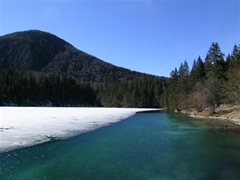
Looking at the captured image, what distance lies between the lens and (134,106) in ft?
493

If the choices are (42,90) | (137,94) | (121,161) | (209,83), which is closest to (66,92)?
(42,90)

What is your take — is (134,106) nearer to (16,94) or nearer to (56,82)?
(56,82)

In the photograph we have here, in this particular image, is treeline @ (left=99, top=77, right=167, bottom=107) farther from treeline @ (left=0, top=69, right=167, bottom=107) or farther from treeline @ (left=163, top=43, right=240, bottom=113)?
treeline @ (left=163, top=43, right=240, bottom=113)

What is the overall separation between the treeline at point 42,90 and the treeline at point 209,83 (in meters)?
66.1

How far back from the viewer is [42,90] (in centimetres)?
14288

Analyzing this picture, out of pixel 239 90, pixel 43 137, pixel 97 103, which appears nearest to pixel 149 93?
pixel 97 103

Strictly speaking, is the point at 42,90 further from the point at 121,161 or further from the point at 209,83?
the point at 121,161

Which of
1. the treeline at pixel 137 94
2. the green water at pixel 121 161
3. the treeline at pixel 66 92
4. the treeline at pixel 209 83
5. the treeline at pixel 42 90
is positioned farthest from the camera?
the treeline at pixel 137 94

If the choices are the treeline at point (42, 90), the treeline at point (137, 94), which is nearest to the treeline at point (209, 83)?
the treeline at point (137, 94)

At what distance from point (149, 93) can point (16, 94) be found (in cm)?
6945

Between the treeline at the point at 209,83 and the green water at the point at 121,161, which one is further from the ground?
the treeline at the point at 209,83

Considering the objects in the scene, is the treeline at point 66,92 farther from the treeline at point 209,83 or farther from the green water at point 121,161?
the green water at point 121,161

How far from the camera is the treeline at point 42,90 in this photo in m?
119

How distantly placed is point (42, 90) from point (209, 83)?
340 feet
